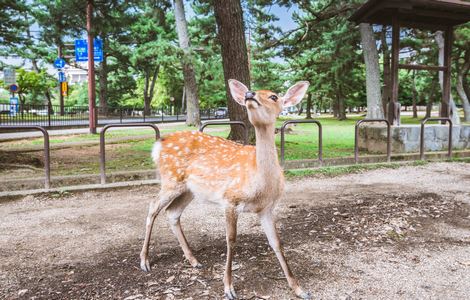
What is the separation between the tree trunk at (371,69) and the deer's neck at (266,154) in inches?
473

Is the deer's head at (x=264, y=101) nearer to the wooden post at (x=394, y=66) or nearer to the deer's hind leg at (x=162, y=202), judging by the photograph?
the deer's hind leg at (x=162, y=202)

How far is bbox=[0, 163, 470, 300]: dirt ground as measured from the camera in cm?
279

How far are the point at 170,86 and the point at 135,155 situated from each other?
127 ft

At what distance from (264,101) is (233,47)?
19.0 ft

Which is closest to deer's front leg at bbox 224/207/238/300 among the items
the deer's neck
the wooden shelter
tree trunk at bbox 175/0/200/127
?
the deer's neck

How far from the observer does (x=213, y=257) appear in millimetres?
3361

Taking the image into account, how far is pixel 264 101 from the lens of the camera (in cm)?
239

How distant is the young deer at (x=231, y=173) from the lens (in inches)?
99.4

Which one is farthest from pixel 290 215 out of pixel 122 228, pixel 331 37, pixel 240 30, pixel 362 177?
pixel 331 37

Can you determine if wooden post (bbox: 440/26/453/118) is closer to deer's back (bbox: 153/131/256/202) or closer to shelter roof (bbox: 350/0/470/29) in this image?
shelter roof (bbox: 350/0/470/29)

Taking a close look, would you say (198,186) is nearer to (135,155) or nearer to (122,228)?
(122,228)

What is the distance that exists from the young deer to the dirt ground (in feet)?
0.79

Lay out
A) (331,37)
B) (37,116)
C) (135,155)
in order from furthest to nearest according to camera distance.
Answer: (37,116)
(331,37)
(135,155)

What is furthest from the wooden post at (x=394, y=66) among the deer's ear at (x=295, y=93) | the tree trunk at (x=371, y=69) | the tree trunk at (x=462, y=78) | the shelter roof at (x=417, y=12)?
the tree trunk at (x=462, y=78)
